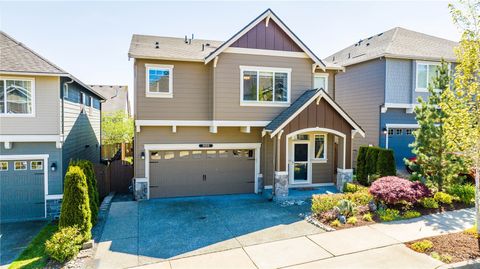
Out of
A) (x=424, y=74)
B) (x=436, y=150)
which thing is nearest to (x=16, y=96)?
(x=436, y=150)

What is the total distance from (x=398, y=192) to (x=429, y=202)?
1344mm

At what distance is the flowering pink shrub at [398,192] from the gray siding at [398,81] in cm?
705

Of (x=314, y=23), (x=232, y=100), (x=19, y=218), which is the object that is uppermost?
(x=314, y=23)

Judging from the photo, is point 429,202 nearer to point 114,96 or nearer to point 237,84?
point 237,84

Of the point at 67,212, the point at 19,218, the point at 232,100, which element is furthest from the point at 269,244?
the point at 19,218

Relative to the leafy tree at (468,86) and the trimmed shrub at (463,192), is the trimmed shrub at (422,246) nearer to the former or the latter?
the leafy tree at (468,86)

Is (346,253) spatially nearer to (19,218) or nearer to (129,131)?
(19,218)

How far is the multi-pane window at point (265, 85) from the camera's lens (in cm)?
1212

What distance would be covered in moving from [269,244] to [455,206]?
23.7ft

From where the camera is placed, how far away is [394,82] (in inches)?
614

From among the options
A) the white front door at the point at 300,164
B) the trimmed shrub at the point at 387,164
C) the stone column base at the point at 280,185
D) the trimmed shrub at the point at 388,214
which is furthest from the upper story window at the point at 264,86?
the trimmed shrub at the point at 388,214

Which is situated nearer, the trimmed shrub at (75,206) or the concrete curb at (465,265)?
the concrete curb at (465,265)

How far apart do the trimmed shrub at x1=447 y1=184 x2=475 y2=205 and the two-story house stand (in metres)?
3.76

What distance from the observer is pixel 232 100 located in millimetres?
11945
